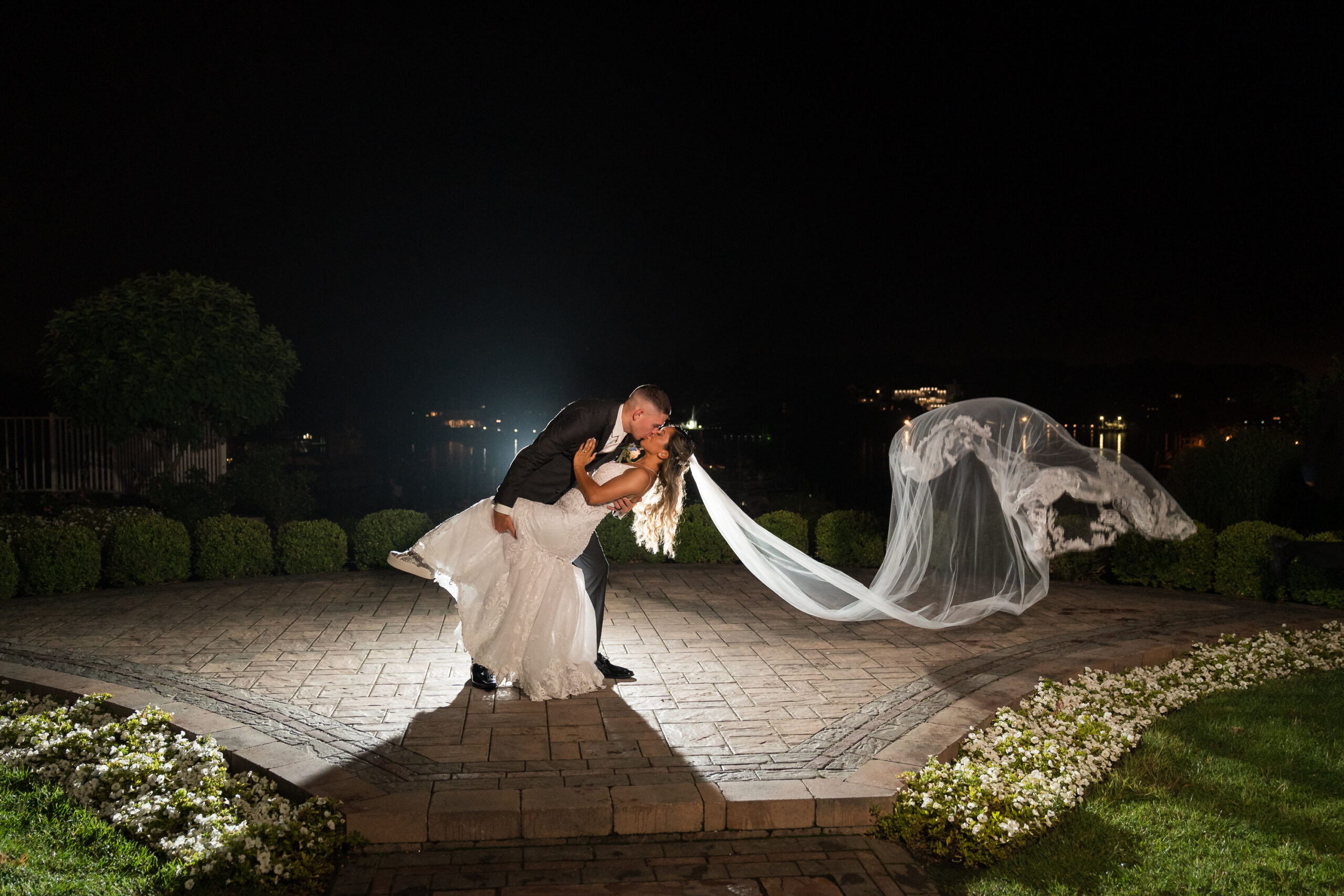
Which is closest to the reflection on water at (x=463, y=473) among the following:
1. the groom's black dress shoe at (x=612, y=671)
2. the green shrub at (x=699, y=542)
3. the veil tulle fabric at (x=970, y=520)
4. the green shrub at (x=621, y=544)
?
the green shrub at (x=621, y=544)

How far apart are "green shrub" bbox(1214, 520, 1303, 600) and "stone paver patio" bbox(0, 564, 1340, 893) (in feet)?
1.08

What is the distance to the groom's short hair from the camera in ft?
17.5

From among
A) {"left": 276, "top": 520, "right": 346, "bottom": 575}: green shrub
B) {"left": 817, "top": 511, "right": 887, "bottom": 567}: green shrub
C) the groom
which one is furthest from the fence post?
the groom

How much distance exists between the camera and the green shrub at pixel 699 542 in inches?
423

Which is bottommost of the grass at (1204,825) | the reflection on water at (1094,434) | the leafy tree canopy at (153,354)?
the reflection on water at (1094,434)

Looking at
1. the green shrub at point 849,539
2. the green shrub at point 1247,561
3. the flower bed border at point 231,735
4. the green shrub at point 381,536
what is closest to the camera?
the flower bed border at point 231,735

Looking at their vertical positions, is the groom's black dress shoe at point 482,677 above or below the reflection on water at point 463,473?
above

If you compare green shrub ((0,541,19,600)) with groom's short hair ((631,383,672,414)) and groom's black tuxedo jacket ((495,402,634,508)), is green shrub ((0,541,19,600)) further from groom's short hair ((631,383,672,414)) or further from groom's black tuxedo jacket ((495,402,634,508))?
groom's short hair ((631,383,672,414))

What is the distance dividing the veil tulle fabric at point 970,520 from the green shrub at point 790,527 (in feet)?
11.3

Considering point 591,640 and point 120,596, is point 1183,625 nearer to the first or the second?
point 591,640

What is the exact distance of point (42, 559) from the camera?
28.1ft

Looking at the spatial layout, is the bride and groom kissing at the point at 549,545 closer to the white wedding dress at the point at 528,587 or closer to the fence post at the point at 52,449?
the white wedding dress at the point at 528,587

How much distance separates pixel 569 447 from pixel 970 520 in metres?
3.35

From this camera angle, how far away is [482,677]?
553cm
